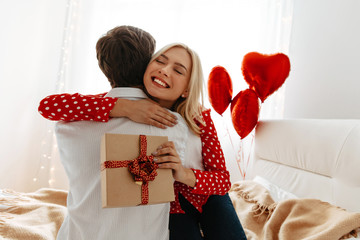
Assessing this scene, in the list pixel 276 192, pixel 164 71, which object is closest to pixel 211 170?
pixel 164 71

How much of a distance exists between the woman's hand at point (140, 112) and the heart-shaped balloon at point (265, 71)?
1209 millimetres

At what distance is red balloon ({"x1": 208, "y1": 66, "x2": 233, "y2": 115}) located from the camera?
1931mm

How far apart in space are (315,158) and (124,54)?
45.1 inches

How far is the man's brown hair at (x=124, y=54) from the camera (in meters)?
0.91

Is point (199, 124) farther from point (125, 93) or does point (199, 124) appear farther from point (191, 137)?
point (125, 93)

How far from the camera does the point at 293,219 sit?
1.21 m

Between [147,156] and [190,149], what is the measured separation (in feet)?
1.00

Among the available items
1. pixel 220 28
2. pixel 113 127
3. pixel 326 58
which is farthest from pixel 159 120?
pixel 220 28

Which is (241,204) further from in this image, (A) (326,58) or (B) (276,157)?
(A) (326,58)

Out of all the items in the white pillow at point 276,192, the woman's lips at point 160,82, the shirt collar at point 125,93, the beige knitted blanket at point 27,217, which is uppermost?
the woman's lips at point 160,82

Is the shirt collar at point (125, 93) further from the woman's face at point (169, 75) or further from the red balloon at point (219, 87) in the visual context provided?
the red balloon at point (219, 87)

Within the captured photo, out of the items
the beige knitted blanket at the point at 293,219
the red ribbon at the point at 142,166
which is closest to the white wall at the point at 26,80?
the beige knitted blanket at the point at 293,219

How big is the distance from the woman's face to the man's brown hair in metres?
0.04

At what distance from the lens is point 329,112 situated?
6.25ft
